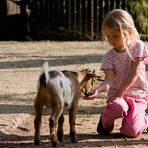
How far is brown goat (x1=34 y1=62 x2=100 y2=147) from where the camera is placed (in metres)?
4.92

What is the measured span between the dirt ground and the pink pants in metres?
0.09

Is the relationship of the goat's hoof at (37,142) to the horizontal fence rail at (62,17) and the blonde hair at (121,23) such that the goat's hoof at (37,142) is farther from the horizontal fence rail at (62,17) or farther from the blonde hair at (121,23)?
the horizontal fence rail at (62,17)

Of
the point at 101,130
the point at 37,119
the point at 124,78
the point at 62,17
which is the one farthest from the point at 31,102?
the point at 62,17

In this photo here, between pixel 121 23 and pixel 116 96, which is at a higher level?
pixel 121 23

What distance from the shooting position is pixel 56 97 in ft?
16.1

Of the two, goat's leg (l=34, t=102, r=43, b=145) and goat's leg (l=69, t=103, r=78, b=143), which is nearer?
goat's leg (l=34, t=102, r=43, b=145)

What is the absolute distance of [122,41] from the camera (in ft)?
18.1

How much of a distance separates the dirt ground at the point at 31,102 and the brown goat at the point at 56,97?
0.62ft

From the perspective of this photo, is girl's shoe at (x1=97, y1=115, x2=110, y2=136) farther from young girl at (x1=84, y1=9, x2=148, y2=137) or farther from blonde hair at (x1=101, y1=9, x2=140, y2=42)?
blonde hair at (x1=101, y1=9, x2=140, y2=42)

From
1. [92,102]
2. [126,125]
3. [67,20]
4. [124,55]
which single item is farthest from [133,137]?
[67,20]

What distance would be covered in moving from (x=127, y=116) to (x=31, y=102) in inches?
76.6

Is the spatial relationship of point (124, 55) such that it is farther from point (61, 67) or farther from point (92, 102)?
point (61, 67)

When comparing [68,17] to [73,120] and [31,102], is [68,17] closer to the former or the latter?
[31,102]

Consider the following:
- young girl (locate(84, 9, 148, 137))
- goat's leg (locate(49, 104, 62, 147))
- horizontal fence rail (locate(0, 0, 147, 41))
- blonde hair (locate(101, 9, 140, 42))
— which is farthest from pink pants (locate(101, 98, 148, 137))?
horizontal fence rail (locate(0, 0, 147, 41))
